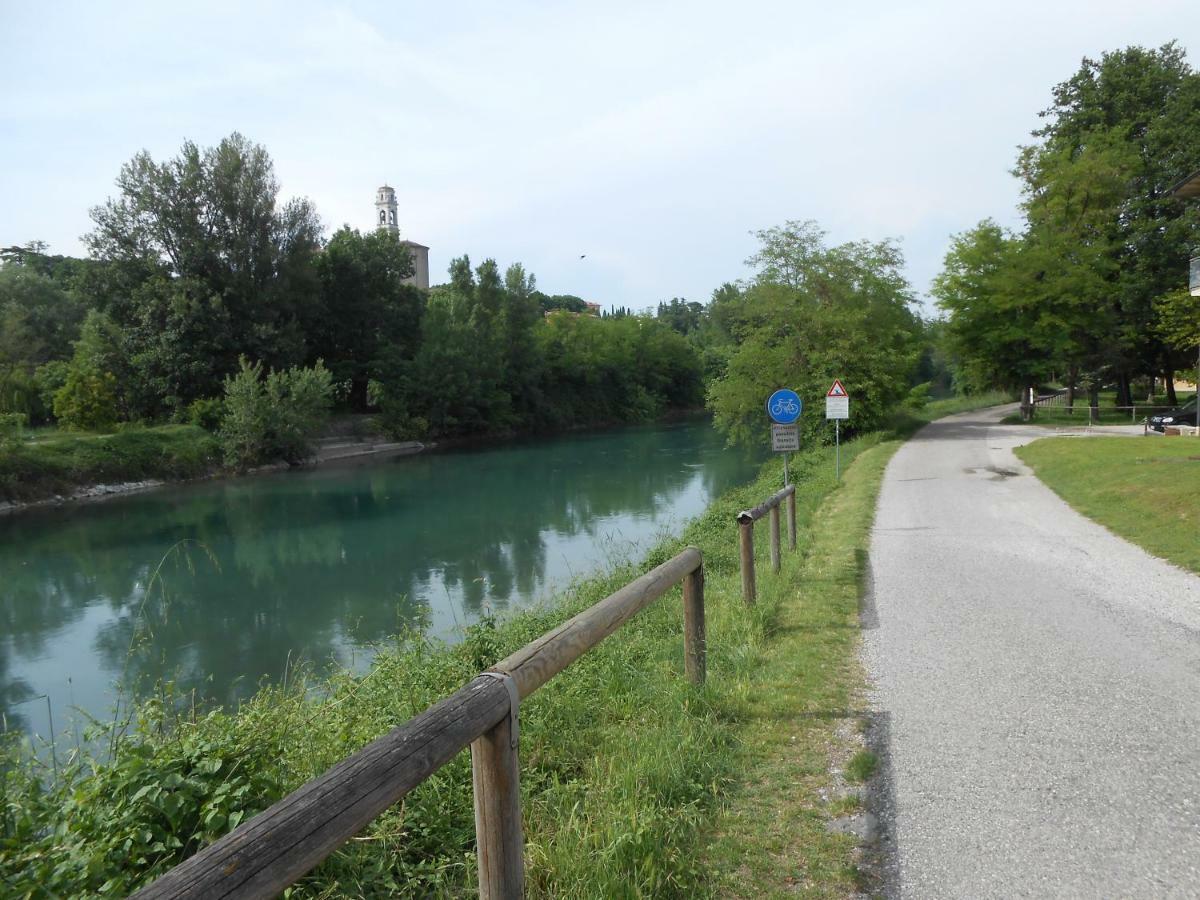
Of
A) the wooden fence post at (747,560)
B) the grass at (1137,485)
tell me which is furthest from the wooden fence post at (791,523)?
the grass at (1137,485)

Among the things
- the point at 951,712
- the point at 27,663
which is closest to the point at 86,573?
the point at 27,663

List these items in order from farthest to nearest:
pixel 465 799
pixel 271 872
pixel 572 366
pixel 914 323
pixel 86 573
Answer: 1. pixel 572 366
2. pixel 914 323
3. pixel 86 573
4. pixel 465 799
5. pixel 271 872

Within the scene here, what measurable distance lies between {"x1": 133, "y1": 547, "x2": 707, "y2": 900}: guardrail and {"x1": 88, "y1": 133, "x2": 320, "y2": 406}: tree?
43202 millimetres

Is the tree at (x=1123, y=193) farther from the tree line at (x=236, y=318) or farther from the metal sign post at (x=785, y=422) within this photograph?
the tree line at (x=236, y=318)

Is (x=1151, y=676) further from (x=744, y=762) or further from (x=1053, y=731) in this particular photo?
(x=744, y=762)

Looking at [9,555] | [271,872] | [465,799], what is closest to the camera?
[271,872]

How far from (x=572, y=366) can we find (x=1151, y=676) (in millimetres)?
67093

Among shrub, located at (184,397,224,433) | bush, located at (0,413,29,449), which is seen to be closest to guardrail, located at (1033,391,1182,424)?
shrub, located at (184,397,224,433)

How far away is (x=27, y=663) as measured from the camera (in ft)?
38.1

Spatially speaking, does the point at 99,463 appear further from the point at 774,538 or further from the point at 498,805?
the point at 498,805

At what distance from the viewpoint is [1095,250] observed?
37.8m

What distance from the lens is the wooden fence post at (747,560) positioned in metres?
7.16

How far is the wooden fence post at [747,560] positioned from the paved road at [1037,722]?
1.02 meters

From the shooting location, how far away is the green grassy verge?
28766 millimetres
